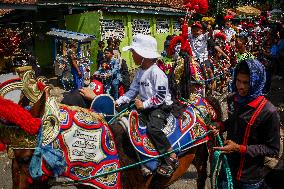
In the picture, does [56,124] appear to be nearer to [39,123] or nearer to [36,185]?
[39,123]

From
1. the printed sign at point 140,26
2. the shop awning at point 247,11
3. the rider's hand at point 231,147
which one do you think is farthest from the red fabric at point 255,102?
the shop awning at point 247,11

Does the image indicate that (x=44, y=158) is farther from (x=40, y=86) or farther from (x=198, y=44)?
(x=198, y=44)

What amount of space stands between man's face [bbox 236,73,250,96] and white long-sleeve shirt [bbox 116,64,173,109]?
1135 mm

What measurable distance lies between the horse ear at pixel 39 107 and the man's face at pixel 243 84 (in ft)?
5.67

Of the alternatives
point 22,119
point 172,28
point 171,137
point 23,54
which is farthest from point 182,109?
point 172,28

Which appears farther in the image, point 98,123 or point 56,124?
point 98,123

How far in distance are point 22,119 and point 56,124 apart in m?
0.29

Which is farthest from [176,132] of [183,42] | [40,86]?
[183,42]

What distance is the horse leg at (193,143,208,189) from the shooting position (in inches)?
199

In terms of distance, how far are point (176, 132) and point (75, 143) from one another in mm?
1445

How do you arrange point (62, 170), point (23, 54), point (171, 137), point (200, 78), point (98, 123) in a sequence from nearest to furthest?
1. point (62, 170)
2. point (98, 123)
3. point (171, 137)
4. point (200, 78)
5. point (23, 54)

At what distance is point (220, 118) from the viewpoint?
17.6 feet

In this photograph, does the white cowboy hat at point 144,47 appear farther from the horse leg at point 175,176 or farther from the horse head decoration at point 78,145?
the horse leg at point 175,176

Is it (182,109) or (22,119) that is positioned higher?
(22,119)
